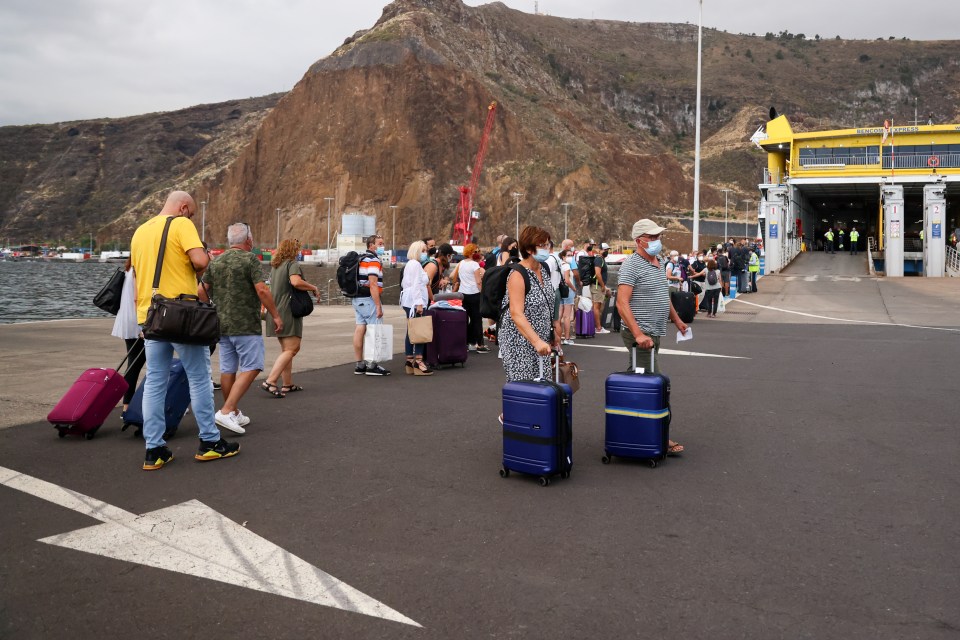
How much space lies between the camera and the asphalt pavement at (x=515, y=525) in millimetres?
3641

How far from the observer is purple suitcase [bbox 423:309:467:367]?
37.5 ft

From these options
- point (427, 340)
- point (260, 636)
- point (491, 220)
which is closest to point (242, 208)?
point (491, 220)

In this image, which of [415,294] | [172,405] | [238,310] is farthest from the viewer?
[415,294]

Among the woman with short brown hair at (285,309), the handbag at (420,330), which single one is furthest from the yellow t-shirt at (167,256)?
the handbag at (420,330)

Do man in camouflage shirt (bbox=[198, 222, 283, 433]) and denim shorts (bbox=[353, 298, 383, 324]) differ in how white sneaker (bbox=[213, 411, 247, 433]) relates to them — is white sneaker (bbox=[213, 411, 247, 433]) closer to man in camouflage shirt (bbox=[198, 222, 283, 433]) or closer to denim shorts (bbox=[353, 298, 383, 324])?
man in camouflage shirt (bbox=[198, 222, 283, 433])

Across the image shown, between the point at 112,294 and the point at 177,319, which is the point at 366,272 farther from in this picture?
the point at 177,319

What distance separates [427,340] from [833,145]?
41.1m

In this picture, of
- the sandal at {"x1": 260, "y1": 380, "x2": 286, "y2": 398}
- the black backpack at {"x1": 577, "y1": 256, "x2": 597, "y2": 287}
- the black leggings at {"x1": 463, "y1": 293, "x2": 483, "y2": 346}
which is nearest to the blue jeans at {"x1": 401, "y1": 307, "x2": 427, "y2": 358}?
the black leggings at {"x1": 463, "y1": 293, "x2": 483, "y2": 346}

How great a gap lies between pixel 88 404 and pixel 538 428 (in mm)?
3871

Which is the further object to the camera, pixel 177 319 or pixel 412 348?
pixel 412 348

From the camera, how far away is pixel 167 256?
5.83 metres

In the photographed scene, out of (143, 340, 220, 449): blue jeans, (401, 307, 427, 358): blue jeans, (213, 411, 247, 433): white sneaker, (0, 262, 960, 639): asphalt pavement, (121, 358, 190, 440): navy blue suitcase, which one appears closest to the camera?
(0, 262, 960, 639): asphalt pavement

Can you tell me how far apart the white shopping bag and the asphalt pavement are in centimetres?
171

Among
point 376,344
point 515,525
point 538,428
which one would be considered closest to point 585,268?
point 376,344
